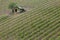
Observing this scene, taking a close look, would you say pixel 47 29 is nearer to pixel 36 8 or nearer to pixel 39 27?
pixel 39 27

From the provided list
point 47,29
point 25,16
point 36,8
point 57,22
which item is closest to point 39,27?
point 47,29

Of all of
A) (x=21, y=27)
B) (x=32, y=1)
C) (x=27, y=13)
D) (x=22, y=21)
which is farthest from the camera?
(x=32, y=1)

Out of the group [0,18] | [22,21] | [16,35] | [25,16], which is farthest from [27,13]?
[16,35]

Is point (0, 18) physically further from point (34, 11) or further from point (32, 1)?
point (32, 1)

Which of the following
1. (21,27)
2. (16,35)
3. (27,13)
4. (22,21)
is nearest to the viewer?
(16,35)

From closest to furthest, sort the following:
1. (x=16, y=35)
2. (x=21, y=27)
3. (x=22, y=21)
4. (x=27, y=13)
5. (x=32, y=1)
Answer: (x=16, y=35) → (x=21, y=27) → (x=22, y=21) → (x=27, y=13) → (x=32, y=1)

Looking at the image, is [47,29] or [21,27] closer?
[47,29]
